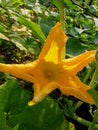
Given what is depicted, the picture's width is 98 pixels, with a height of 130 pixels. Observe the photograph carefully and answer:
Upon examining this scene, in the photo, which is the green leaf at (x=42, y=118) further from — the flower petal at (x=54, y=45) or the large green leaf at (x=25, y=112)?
the flower petal at (x=54, y=45)

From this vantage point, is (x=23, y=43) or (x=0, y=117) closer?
(x=0, y=117)

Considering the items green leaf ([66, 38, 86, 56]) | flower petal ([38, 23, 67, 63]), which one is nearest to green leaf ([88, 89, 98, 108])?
flower petal ([38, 23, 67, 63])

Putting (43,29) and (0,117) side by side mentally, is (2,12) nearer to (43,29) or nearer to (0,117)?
(43,29)

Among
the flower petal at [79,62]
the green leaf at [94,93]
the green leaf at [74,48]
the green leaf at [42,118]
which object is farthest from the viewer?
the green leaf at [74,48]

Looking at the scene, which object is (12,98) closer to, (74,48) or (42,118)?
(42,118)

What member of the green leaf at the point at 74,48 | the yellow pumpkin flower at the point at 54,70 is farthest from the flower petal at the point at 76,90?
the green leaf at the point at 74,48

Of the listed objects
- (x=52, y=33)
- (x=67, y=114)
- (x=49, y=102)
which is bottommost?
(x=67, y=114)

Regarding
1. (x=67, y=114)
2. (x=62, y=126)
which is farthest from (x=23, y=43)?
(x=62, y=126)

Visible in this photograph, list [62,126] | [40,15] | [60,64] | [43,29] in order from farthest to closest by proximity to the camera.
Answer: [40,15] < [43,29] < [62,126] < [60,64]
